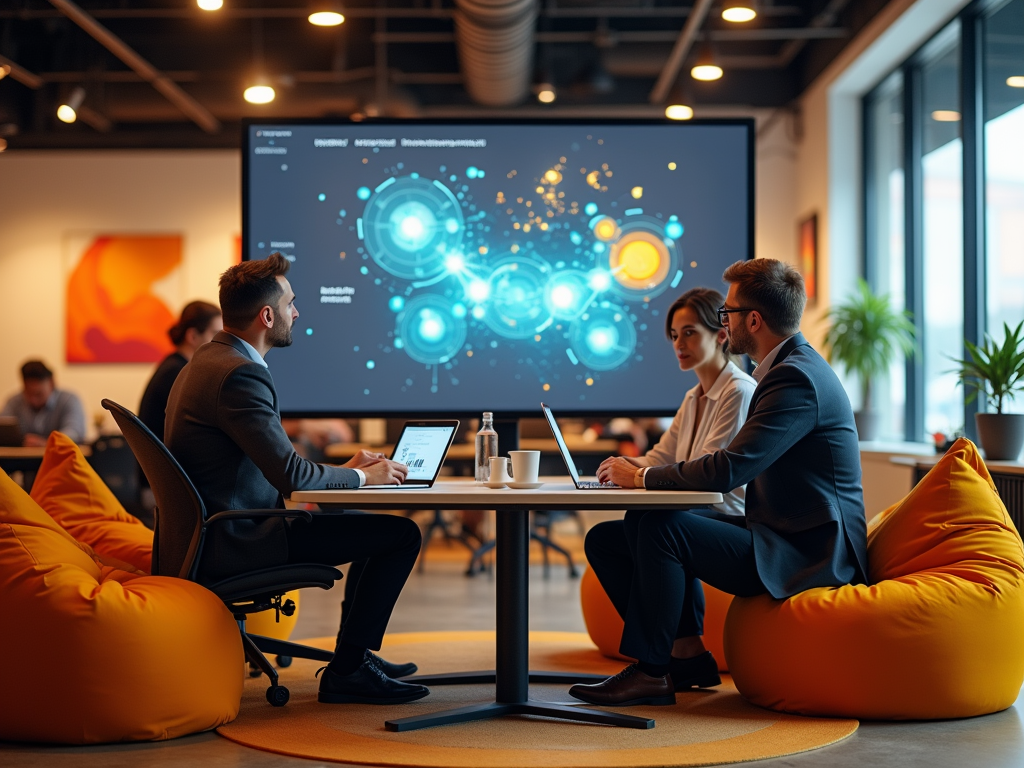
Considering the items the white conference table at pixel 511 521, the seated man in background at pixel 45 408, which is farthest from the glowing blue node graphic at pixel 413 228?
the seated man in background at pixel 45 408

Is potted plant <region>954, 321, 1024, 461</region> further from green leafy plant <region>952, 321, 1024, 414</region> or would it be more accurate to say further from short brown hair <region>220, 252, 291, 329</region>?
short brown hair <region>220, 252, 291, 329</region>

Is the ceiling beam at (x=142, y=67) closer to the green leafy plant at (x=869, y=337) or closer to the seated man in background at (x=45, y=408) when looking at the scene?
the seated man in background at (x=45, y=408)

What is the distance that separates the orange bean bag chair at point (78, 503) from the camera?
4020mm

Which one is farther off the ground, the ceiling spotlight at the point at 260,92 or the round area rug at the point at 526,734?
the ceiling spotlight at the point at 260,92

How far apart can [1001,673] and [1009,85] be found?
417cm

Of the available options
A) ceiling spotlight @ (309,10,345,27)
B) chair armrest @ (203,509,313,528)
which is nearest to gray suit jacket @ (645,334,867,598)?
chair armrest @ (203,509,313,528)

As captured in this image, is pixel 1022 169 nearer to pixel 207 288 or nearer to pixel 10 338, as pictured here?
pixel 207 288

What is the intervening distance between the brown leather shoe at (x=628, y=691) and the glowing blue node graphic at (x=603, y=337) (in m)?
1.32

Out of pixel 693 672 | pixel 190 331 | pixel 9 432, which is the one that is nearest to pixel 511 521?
pixel 693 672

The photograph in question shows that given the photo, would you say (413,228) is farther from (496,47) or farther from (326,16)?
(496,47)

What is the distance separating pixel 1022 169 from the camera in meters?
6.08

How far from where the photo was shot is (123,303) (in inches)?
420

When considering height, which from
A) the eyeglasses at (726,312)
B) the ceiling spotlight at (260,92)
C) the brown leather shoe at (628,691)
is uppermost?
the ceiling spotlight at (260,92)

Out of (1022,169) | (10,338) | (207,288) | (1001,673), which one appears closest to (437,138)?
(1001,673)
